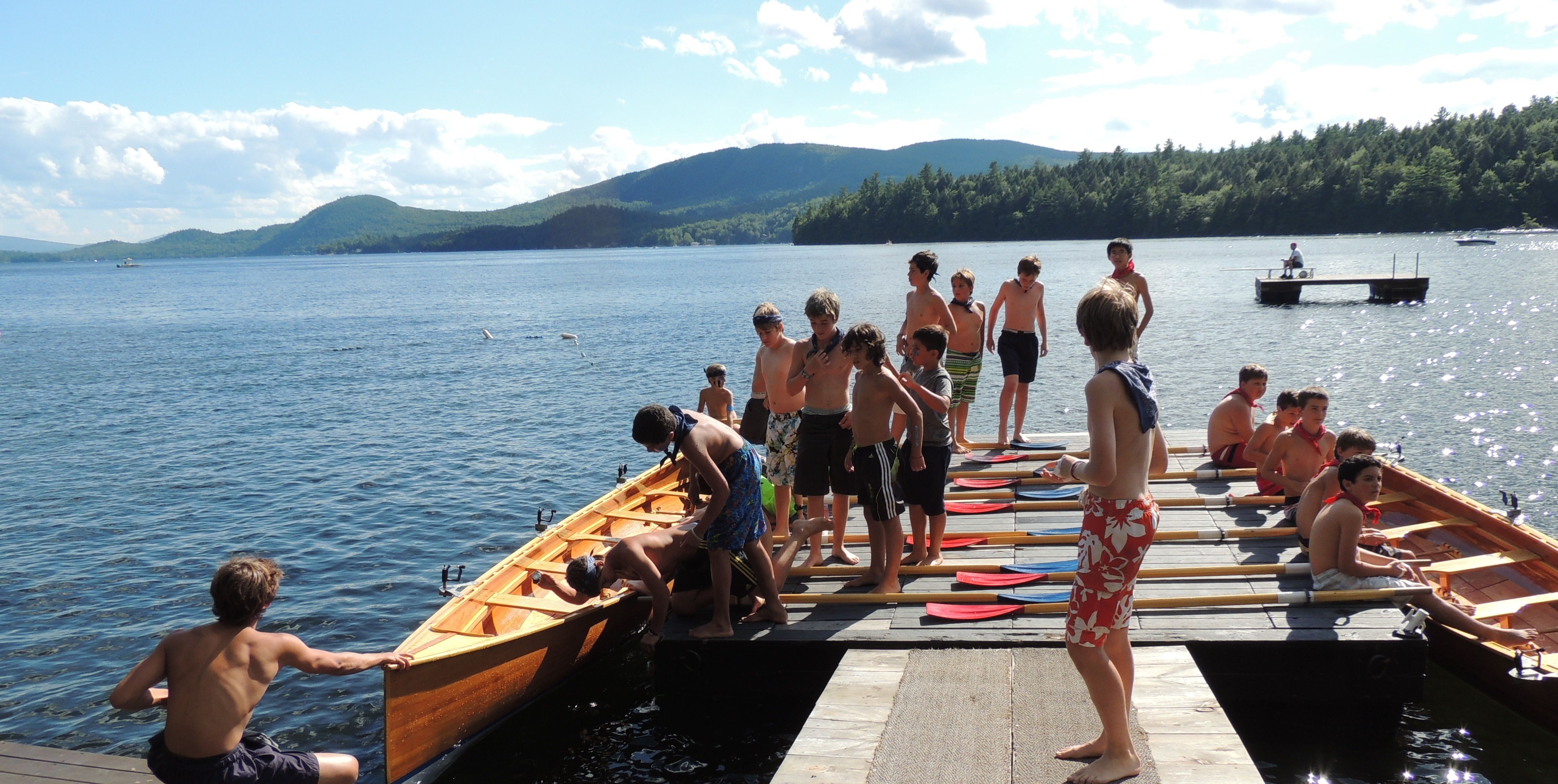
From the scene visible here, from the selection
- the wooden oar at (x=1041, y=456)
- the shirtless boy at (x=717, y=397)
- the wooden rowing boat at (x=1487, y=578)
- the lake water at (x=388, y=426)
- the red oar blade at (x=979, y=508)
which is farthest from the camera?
the shirtless boy at (x=717, y=397)

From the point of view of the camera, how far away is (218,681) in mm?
4156

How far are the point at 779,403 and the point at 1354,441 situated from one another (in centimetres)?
431

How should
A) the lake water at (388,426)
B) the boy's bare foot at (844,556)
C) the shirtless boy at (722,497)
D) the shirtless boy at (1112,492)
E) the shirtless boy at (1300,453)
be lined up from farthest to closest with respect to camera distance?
1. the lake water at (388,426)
2. the shirtless boy at (1300,453)
3. the boy's bare foot at (844,556)
4. the shirtless boy at (722,497)
5. the shirtless boy at (1112,492)

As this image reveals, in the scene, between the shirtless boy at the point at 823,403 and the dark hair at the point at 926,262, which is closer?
the shirtless boy at the point at 823,403

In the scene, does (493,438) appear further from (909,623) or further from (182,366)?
(182,366)

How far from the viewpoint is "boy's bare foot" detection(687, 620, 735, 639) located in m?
6.87

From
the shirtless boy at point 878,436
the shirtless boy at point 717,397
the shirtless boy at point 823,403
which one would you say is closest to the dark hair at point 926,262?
the shirtless boy at point 823,403

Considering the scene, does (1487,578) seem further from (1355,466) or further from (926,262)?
(926,262)

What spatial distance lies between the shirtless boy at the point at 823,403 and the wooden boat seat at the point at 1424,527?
4.85 metres

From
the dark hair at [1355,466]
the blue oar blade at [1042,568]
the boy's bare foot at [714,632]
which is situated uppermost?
the dark hair at [1355,466]

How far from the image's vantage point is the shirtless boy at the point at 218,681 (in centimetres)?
410

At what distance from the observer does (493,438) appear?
2048cm

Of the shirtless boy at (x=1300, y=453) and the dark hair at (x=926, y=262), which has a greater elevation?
the dark hair at (x=926, y=262)

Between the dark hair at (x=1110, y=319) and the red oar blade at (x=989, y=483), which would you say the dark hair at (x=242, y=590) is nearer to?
the dark hair at (x=1110, y=319)
